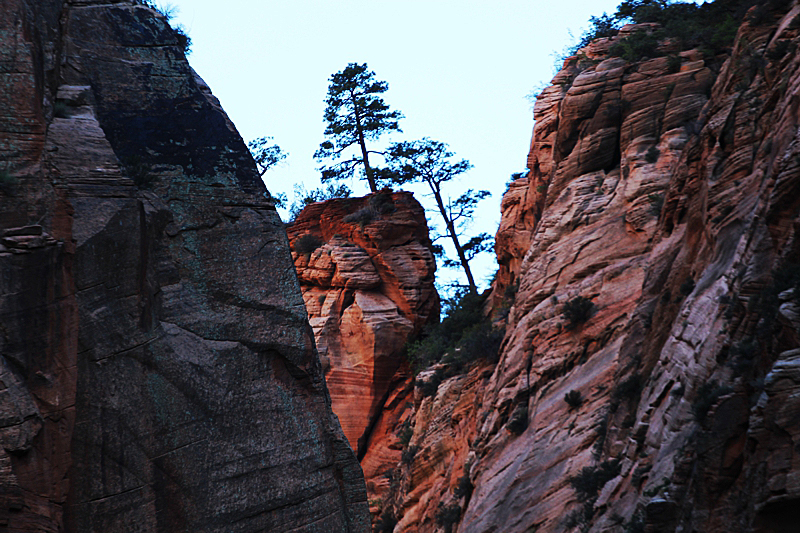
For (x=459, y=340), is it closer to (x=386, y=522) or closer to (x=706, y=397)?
(x=386, y=522)

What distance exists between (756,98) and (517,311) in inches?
442

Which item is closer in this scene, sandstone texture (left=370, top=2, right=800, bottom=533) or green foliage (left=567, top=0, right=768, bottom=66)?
sandstone texture (left=370, top=2, right=800, bottom=533)

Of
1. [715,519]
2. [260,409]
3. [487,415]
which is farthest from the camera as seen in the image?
[487,415]

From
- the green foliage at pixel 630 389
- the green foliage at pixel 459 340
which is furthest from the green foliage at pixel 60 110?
the green foliage at pixel 459 340

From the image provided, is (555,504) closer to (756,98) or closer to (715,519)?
(715,519)

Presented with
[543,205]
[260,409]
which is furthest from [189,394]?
[543,205]

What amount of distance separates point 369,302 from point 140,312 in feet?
80.1

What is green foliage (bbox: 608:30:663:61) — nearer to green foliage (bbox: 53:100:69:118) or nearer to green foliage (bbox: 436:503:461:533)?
green foliage (bbox: 436:503:461:533)

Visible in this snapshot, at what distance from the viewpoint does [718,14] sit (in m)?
27.5

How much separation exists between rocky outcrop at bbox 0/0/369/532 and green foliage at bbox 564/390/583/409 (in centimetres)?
1061

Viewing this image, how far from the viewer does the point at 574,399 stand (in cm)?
2031

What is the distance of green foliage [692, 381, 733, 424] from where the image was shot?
519 inches

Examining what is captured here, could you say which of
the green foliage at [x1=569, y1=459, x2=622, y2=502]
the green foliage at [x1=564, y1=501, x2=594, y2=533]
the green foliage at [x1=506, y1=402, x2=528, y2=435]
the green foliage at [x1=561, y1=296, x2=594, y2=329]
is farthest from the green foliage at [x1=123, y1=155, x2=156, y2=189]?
the green foliage at [x1=506, y1=402, x2=528, y2=435]

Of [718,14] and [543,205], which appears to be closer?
[718,14]
